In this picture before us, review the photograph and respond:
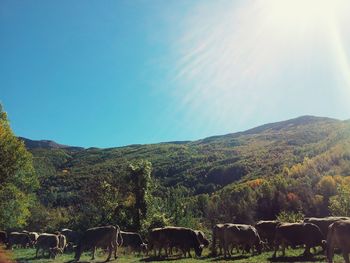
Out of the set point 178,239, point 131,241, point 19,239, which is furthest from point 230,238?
point 19,239

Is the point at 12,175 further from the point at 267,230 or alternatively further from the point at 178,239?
the point at 267,230

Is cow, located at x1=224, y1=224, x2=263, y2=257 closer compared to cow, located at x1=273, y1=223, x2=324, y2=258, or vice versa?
cow, located at x1=273, y1=223, x2=324, y2=258

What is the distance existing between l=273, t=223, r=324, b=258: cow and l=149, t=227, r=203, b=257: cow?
767cm

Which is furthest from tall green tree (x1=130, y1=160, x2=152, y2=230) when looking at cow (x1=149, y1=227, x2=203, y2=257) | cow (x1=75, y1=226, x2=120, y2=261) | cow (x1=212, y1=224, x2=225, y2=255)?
cow (x1=212, y1=224, x2=225, y2=255)

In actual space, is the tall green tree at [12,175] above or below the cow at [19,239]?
above

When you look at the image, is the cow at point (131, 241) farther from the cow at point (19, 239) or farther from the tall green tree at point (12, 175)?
the cow at point (19, 239)

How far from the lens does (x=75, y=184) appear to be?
6570 inches

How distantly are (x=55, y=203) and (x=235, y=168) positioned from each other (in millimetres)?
69719

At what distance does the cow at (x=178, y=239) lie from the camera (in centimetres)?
3397

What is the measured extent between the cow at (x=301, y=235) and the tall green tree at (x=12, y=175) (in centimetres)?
3299

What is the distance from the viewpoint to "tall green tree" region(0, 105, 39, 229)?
49625 mm

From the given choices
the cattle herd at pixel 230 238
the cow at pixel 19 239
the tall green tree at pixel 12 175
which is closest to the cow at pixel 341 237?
the cattle herd at pixel 230 238

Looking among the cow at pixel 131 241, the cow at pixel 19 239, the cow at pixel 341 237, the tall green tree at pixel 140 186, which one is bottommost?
the cow at pixel 341 237

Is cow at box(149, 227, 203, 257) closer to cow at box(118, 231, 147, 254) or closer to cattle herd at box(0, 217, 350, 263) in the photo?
cattle herd at box(0, 217, 350, 263)
